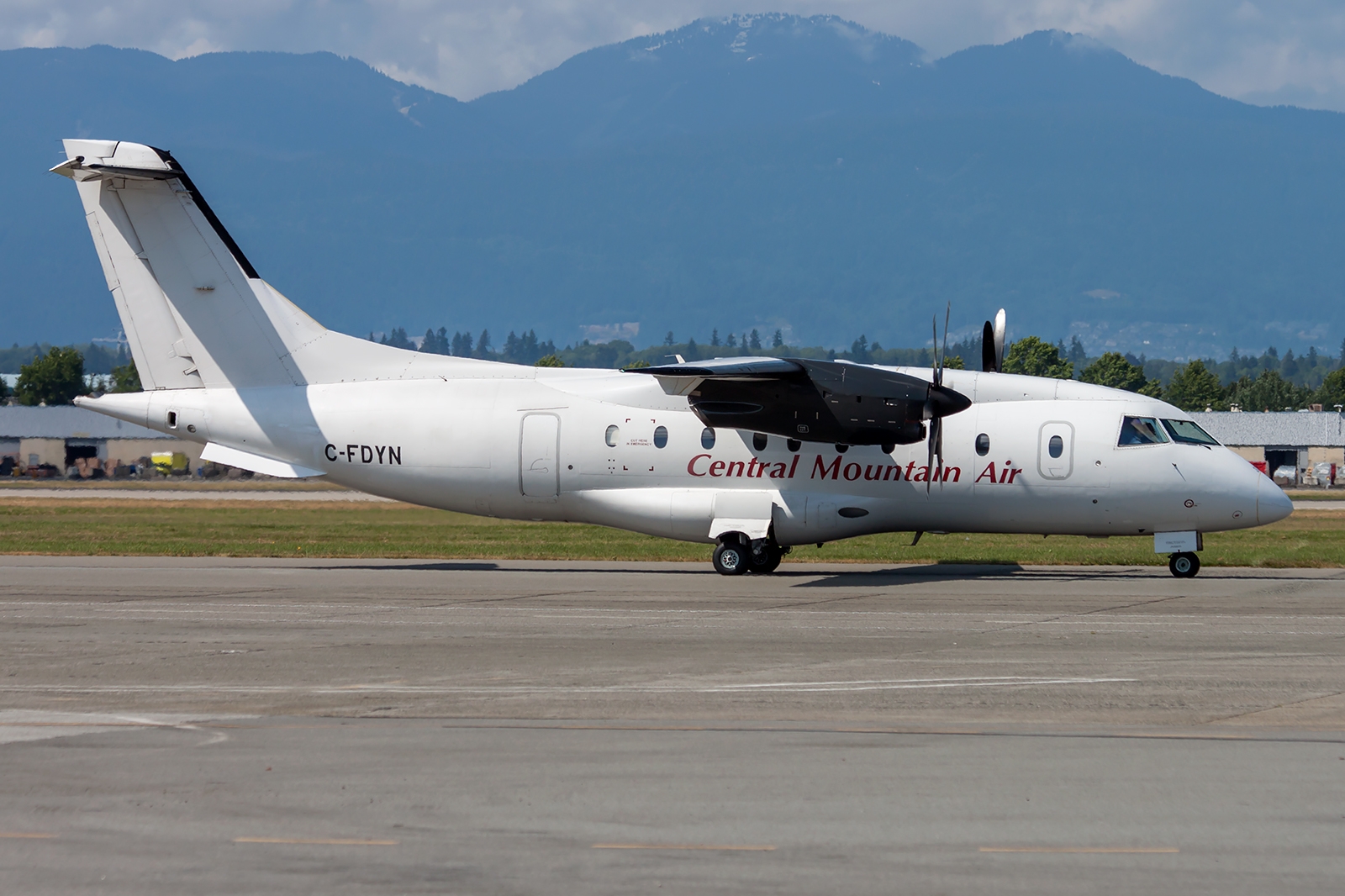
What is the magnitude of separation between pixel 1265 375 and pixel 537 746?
670 feet

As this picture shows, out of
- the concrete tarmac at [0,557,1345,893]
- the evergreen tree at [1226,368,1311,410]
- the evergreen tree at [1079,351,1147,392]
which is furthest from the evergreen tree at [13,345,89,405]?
the concrete tarmac at [0,557,1345,893]

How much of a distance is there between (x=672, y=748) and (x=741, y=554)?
16941 millimetres

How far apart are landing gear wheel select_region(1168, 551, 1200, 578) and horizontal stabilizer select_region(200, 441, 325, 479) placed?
19.3m

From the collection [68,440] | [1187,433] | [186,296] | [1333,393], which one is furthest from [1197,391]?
[186,296]

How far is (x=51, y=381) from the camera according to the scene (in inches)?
6609

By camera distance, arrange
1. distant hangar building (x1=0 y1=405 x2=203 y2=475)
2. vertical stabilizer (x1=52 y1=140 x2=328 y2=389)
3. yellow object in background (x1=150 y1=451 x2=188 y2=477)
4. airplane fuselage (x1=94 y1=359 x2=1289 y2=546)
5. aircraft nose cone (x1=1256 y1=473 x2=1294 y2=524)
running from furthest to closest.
Result: 1. distant hangar building (x1=0 y1=405 x2=203 y2=475)
2. yellow object in background (x1=150 y1=451 x2=188 y2=477)
3. vertical stabilizer (x1=52 y1=140 x2=328 y2=389)
4. airplane fuselage (x1=94 y1=359 x2=1289 y2=546)
5. aircraft nose cone (x1=1256 y1=473 x2=1294 y2=524)

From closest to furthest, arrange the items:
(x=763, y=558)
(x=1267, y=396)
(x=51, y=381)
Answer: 1. (x=763, y=558)
2. (x=51, y=381)
3. (x=1267, y=396)

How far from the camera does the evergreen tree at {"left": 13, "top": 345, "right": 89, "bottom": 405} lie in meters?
168

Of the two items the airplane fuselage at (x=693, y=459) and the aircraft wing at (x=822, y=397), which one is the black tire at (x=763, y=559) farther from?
the aircraft wing at (x=822, y=397)

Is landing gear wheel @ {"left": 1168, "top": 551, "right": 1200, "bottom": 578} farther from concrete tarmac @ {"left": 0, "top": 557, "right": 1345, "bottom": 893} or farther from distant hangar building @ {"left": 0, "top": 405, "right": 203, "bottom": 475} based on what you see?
distant hangar building @ {"left": 0, "top": 405, "right": 203, "bottom": 475}

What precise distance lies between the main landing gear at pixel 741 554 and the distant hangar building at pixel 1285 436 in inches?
3894

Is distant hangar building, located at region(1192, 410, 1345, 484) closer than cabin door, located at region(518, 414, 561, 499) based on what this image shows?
No

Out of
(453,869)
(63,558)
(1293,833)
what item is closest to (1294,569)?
(1293,833)

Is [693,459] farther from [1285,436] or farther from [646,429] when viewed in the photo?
[1285,436]
